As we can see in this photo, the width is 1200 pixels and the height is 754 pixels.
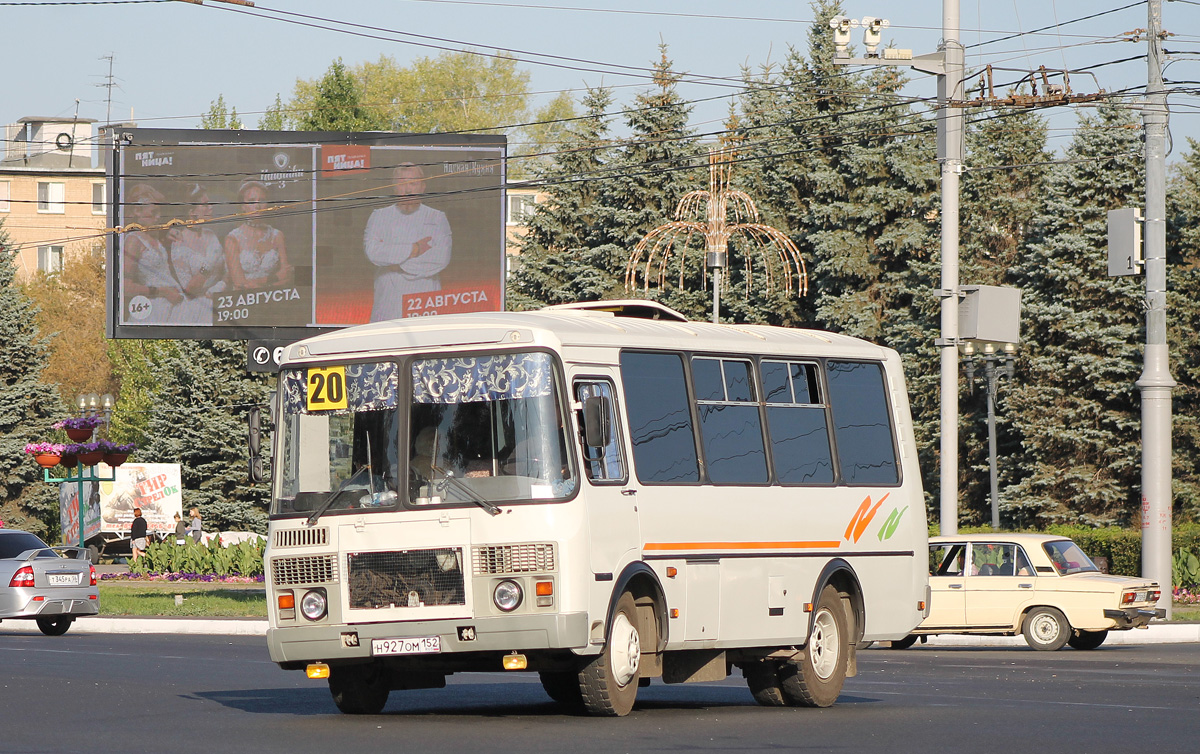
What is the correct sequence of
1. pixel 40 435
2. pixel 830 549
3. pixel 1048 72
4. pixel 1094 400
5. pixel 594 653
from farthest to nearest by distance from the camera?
pixel 40 435 → pixel 1094 400 → pixel 1048 72 → pixel 830 549 → pixel 594 653

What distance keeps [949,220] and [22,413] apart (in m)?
49.8

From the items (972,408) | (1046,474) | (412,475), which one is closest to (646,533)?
(412,475)

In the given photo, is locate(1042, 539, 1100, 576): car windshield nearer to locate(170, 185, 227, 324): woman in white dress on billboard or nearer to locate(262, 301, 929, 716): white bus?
locate(262, 301, 929, 716): white bus

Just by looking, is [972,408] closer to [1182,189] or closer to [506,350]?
[1182,189]

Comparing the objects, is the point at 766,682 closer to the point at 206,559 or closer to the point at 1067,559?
the point at 1067,559

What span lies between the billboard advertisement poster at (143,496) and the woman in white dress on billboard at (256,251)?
943 inches

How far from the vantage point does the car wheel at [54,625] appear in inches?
1067

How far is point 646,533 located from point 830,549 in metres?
2.31

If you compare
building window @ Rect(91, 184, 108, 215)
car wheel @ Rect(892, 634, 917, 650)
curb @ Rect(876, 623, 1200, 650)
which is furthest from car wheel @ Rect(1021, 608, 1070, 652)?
building window @ Rect(91, 184, 108, 215)

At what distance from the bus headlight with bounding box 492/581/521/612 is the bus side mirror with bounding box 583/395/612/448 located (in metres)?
1.08

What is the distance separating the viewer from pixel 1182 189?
4838 centimetres

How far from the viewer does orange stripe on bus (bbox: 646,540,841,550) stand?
13602 mm

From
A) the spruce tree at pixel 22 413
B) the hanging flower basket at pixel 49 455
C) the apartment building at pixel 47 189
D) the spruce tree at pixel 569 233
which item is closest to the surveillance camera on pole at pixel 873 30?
the hanging flower basket at pixel 49 455

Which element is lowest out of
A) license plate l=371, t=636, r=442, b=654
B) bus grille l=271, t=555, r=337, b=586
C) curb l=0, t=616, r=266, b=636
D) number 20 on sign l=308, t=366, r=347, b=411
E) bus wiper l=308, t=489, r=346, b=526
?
curb l=0, t=616, r=266, b=636
